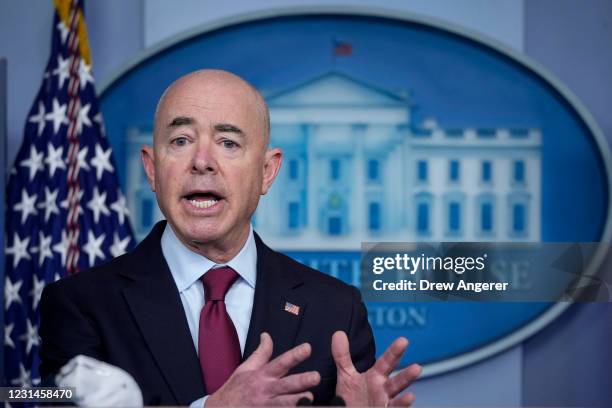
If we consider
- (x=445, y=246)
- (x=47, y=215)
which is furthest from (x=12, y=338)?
(x=445, y=246)

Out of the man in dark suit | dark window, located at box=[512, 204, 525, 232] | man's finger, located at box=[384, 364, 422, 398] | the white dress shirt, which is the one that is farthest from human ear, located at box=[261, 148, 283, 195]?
dark window, located at box=[512, 204, 525, 232]

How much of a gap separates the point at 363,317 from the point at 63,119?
5.62 ft

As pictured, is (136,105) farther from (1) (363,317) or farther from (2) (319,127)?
(1) (363,317)

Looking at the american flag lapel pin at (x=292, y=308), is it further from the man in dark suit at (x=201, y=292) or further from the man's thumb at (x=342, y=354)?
the man's thumb at (x=342, y=354)

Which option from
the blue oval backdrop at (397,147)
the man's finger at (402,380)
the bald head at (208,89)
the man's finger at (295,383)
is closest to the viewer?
the man's finger at (295,383)

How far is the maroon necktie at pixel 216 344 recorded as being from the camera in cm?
167

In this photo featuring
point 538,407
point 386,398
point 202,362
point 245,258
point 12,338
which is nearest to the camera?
point 386,398

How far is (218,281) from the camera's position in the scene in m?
1.77

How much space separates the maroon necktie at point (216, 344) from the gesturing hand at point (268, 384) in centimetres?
27

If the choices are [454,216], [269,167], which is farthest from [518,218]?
[269,167]

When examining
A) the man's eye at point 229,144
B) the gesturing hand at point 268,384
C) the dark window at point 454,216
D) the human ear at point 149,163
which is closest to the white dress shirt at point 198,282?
the human ear at point 149,163

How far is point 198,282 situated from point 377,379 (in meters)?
0.46

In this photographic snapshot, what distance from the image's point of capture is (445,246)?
312 centimetres

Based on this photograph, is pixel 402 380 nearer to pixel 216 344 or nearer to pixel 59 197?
pixel 216 344
